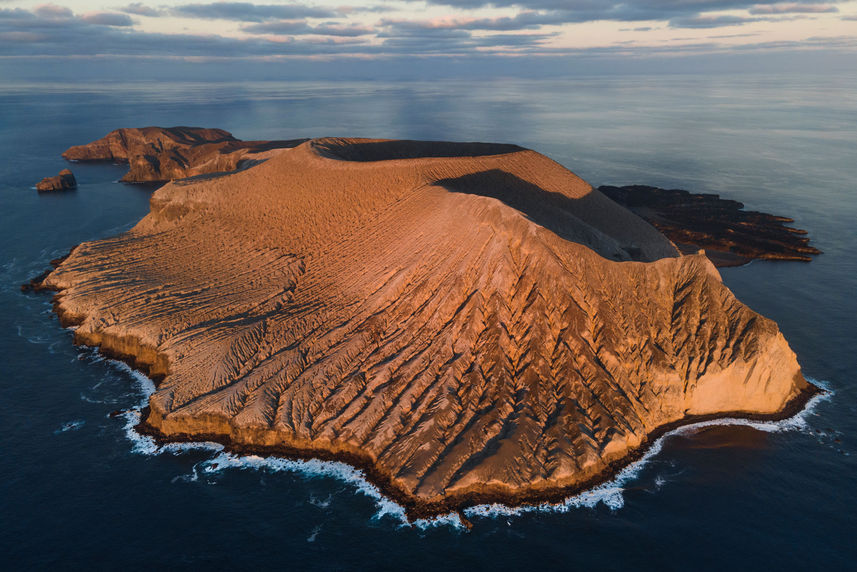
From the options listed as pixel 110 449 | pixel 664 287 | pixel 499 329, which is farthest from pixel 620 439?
pixel 110 449

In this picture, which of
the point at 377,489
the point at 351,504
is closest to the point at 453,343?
the point at 377,489

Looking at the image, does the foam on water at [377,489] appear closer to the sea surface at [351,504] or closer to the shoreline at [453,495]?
the sea surface at [351,504]

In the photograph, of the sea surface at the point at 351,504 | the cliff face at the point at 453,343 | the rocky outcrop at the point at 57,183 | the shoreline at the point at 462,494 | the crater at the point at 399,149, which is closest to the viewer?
the sea surface at the point at 351,504

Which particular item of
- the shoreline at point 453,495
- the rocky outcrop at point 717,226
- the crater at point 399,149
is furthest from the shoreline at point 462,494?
the crater at point 399,149

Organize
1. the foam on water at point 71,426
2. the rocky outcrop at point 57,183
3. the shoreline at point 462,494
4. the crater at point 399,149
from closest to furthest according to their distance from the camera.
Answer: the shoreline at point 462,494 → the foam on water at point 71,426 → the crater at point 399,149 → the rocky outcrop at point 57,183

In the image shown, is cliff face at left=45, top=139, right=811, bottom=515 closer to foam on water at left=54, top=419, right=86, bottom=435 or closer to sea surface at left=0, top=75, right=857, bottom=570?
sea surface at left=0, top=75, right=857, bottom=570

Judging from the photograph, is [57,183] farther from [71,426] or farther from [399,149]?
[71,426]

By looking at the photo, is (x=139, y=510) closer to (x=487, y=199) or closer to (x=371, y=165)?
(x=487, y=199)
